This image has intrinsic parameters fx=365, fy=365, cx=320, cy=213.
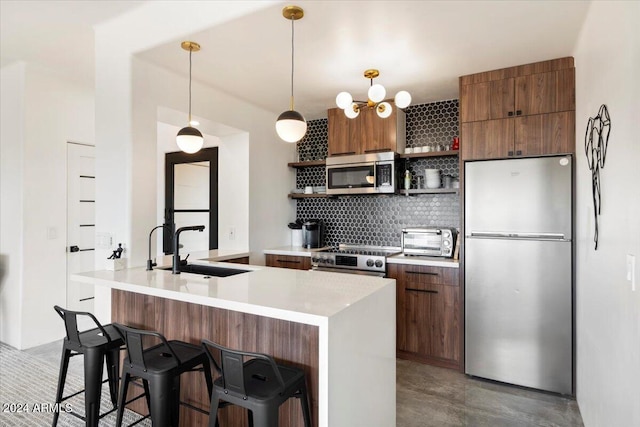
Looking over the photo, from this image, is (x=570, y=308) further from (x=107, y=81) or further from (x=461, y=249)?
(x=107, y=81)

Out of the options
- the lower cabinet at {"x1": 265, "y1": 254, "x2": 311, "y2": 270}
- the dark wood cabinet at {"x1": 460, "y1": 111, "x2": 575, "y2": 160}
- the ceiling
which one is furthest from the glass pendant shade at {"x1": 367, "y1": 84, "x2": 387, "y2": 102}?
the lower cabinet at {"x1": 265, "y1": 254, "x2": 311, "y2": 270}

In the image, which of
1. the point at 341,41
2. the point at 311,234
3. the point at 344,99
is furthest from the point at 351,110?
the point at 311,234

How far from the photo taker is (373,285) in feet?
6.63

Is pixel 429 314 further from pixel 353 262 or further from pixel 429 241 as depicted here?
pixel 353 262

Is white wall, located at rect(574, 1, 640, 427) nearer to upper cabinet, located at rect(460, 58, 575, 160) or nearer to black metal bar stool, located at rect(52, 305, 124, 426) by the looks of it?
upper cabinet, located at rect(460, 58, 575, 160)

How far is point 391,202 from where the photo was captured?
421 centimetres

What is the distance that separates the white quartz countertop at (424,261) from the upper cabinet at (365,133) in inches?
44.7

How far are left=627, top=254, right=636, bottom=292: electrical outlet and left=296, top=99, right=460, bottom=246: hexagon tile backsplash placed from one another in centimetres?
241

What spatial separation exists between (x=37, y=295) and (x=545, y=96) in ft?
16.3

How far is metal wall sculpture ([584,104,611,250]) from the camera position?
1.83 meters

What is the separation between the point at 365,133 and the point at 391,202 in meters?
0.85

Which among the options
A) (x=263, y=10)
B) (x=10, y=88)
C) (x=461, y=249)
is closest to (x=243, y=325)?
(x=263, y=10)

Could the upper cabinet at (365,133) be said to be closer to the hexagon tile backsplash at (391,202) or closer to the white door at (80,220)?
the hexagon tile backsplash at (391,202)

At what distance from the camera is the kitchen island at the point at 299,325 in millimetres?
1553
